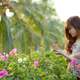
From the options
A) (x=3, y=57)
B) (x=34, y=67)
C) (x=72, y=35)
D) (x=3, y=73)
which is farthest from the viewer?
(x=72, y=35)

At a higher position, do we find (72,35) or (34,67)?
(72,35)

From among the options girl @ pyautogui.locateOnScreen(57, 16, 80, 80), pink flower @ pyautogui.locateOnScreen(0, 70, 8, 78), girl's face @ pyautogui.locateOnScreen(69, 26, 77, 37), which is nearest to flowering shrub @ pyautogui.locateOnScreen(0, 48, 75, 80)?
pink flower @ pyautogui.locateOnScreen(0, 70, 8, 78)

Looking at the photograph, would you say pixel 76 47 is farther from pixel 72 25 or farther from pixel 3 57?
pixel 3 57

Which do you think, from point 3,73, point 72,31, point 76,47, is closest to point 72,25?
point 72,31

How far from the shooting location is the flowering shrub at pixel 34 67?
291cm

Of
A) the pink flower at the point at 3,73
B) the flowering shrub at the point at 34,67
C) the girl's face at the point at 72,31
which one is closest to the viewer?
the pink flower at the point at 3,73

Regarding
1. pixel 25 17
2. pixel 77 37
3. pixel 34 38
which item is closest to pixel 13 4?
pixel 25 17

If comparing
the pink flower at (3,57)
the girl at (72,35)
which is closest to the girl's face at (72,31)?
the girl at (72,35)

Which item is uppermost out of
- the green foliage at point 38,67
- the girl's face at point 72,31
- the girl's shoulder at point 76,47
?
the girl's face at point 72,31

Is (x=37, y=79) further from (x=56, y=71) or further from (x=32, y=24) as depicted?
(x=32, y=24)

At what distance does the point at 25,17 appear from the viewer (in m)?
12.6

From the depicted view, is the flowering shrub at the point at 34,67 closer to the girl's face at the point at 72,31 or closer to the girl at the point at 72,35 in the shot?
the girl at the point at 72,35

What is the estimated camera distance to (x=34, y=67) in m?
3.05

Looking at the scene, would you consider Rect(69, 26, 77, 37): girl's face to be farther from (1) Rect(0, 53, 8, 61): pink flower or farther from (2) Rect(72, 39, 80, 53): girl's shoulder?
(1) Rect(0, 53, 8, 61): pink flower
